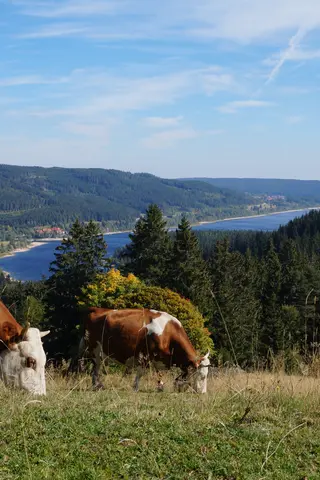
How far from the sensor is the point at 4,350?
7262 millimetres

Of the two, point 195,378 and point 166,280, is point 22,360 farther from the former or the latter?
point 166,280

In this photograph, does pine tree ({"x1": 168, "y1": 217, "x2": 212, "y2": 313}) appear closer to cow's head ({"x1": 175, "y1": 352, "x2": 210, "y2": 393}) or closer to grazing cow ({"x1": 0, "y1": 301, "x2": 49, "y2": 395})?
cow's head ({"x1": 175, "y1": 352, "x2": 210, "y2": 393})

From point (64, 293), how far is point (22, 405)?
112ft

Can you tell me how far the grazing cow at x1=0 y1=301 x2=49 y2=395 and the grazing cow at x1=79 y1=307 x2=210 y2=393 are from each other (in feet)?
9.42

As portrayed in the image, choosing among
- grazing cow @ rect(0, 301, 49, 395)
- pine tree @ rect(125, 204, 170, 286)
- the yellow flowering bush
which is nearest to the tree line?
pine tree @ rect(125, 204, 170, 286)

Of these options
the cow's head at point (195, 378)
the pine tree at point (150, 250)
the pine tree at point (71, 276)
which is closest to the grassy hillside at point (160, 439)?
the cow's head at point (195, 378)

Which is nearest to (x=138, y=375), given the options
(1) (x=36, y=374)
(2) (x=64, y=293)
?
(1) (x=36, y=374)

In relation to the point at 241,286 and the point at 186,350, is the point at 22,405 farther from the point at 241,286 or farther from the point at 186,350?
the point at 241,286

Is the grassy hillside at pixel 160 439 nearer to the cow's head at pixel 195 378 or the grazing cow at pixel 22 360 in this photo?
the grazing cow at pixel 22 360

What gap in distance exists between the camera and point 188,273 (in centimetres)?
3791

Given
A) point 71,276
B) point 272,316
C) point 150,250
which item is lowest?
point 272,316

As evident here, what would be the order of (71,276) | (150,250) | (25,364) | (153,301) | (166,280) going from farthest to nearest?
(71,276), (150,250), (166,280), (153,301), (25,364)

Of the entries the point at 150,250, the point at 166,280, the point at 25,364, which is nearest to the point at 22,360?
the point at 25,364

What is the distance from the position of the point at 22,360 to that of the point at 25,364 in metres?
0.08
